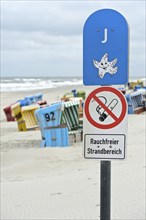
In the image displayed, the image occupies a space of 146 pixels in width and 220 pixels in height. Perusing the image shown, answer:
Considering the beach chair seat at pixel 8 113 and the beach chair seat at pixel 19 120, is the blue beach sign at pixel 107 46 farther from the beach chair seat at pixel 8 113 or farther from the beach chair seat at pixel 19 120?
the beach chair seat at pixel 8 113

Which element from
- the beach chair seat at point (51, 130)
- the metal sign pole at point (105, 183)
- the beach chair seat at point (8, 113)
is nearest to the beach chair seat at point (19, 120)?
the beach chair seat at point (51, 130)

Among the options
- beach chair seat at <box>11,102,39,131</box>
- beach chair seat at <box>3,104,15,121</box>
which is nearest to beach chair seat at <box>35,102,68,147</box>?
beach chair seat at <box>11,102,39,131</box>

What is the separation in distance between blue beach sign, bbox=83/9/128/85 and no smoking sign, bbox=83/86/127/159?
99mm

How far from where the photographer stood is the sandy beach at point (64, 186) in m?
4.74

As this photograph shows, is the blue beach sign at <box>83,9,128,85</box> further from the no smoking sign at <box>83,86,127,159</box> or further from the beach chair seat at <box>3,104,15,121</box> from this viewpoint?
the beach chair seat at <box>3,104,15,121</box>

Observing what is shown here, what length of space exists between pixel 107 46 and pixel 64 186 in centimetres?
353

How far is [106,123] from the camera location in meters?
2.61

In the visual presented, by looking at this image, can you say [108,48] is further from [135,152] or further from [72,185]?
[135,152]

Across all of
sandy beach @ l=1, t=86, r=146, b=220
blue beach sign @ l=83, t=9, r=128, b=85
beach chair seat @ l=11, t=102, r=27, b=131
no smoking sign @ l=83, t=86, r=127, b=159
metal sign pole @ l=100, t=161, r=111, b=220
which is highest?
blue beach sign @ l=83, t=9, r=128, b=85

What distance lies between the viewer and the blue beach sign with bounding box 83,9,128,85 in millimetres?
2592

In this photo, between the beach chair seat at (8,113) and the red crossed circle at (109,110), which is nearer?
the red crossed circle at (109,110)

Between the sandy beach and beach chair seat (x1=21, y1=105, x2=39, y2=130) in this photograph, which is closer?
the sandy beach

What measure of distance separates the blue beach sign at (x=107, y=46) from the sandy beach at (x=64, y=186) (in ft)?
0.56

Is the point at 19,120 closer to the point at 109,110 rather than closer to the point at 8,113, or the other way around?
the point at 8,113
